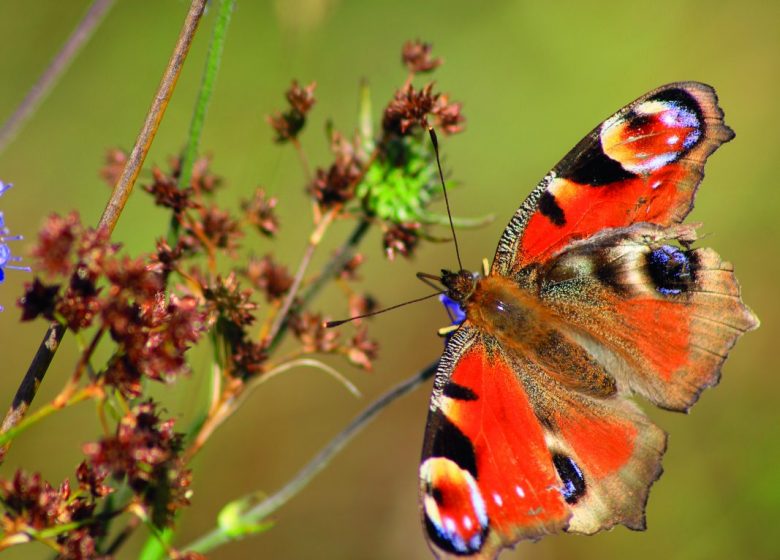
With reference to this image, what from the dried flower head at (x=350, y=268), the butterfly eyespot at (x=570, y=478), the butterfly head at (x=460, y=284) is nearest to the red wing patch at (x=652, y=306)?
the butterfly head at (x=460, y=284)

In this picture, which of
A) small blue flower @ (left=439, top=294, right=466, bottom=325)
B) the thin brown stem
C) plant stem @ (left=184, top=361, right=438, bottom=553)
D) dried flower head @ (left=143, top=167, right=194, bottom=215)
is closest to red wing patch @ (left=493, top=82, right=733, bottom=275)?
small blue flower @ (left=439, top=294, right=466, bottom=325)

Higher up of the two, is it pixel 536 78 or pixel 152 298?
pixel 536 78

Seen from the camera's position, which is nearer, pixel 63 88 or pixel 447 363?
pixel 447 363

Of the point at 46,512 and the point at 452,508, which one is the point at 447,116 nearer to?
the point at 452,508

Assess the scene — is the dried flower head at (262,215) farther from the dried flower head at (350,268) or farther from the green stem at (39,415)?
the green stem at (39,415)

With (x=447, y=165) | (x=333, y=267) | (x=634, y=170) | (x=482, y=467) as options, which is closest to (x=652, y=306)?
(x=634, y=170)

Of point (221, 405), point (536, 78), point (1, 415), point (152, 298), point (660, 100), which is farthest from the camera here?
point (536, 78)

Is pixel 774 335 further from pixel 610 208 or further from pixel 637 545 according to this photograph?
pixel 610 208

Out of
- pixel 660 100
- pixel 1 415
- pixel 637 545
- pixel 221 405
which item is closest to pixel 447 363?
pixel 221 405
